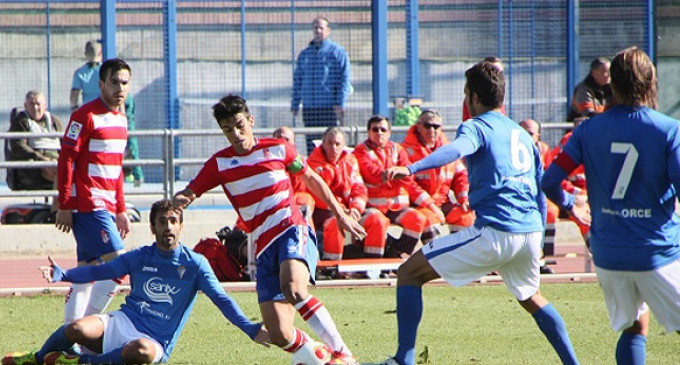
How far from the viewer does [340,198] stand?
12.0 metres

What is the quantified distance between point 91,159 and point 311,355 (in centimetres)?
224

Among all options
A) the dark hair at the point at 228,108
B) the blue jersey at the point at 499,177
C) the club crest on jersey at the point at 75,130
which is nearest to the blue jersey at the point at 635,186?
the blue jersey at the point at 499,177

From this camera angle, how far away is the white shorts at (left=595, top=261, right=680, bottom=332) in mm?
5395

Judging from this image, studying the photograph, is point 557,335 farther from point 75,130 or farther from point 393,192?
point 393,192

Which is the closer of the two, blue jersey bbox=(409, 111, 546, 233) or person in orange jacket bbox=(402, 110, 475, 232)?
blue jersey bbox=(409, 111, 546, 233)

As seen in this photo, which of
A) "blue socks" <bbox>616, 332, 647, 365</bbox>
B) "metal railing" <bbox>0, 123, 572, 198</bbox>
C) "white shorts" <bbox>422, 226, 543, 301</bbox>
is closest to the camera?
"blue socks" <bbox>616, 332, 647, 365</bbox>

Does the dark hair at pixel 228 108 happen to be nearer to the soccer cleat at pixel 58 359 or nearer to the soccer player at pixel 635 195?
the soccer cleat at pixel 58 359

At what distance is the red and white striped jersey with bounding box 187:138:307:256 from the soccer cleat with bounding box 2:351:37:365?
135cm

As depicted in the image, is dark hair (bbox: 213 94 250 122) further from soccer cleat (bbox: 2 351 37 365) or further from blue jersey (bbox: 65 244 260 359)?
soccer cleat (bbox: 2 351 37 365)

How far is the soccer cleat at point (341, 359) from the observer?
21.6ft

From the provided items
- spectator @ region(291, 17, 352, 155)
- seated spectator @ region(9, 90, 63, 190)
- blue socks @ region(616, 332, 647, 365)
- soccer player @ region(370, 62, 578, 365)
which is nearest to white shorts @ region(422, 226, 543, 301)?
soccer player @ region(370, 62, 578, 365)

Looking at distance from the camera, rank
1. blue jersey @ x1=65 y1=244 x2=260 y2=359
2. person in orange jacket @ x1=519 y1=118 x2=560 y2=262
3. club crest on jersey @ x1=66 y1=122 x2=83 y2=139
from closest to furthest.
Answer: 1. blue jersey @ x1=65 y1=244 x2=260 y2=359
2. club crest on jersey @ x1=66 y1=122 x2=83 y2=139
3. person in orange jacket @ x1=519 y1=118 x2=560 y2=262

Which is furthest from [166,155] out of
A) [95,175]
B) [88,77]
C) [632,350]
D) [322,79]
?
→ [632,350]

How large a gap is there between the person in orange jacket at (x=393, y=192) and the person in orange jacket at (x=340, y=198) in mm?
185
